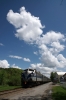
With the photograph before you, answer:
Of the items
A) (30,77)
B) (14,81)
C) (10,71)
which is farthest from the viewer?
(10,71)

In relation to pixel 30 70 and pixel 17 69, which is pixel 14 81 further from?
pixel 17 69

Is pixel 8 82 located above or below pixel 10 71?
below

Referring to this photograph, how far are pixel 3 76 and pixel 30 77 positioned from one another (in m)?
7.91

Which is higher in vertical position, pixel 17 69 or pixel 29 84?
pixel 17 69

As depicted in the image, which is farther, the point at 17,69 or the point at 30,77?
the point at 17,69

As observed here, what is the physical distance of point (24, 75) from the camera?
36.1 metres

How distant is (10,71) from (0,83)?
2107cm

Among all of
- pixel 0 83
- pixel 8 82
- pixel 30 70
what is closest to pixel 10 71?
pixel 8 82

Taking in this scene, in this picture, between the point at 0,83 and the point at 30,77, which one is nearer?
the point at 30,77

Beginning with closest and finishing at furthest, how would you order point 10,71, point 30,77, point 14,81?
point 30,77 < point 14,81 < point 10,71

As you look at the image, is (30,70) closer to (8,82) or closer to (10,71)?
(8,82)

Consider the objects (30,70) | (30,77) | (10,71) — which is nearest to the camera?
(30,77)

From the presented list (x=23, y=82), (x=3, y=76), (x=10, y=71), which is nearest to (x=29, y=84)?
(x=23, y=82)

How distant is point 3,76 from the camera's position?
1553 inches
